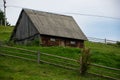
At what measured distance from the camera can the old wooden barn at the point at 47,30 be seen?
152 feet

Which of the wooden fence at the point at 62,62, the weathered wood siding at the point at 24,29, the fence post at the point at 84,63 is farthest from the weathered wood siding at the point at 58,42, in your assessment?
the fence post at the point at 84,63

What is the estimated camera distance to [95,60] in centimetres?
3409

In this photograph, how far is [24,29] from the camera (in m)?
49.2

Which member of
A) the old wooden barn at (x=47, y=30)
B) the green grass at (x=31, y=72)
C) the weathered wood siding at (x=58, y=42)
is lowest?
the green grass at (x=31, y=72)

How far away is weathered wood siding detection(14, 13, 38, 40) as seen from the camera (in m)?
47.0

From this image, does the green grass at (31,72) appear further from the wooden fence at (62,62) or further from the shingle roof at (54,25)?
the shingle roof at (54,25)

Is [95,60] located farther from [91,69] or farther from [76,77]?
[76,77]

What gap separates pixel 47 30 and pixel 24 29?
4.46 meters

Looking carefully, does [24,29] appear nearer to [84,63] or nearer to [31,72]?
[84,63]

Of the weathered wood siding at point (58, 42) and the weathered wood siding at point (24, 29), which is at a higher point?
the weathered wood siding at point (24, 29)

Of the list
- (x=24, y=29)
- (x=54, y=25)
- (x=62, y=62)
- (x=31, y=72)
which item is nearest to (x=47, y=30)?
(x=54, y=25)

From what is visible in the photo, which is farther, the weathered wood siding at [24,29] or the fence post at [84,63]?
the weathered wood siding at [24,29]

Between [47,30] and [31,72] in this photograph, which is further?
[47,30]

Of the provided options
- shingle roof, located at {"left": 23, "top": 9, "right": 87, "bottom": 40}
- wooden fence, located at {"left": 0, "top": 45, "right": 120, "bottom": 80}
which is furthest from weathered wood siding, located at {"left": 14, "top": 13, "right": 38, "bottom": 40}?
wooden fence, located at {"left": 0, "top": 45, "right": 120, "bottom": 80}
